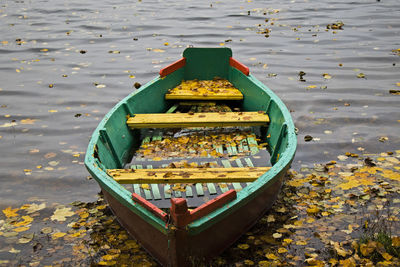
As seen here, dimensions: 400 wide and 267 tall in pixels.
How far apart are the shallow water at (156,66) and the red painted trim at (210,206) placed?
2410 mm

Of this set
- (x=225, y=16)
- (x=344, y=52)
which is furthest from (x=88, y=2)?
(x=344, y=52)

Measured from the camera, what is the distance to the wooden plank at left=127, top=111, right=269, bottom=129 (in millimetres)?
5742

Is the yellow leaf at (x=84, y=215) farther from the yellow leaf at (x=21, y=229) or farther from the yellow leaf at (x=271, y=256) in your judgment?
the yellow leaf at (x=271, y=256)

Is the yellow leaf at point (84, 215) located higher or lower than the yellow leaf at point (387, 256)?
lower

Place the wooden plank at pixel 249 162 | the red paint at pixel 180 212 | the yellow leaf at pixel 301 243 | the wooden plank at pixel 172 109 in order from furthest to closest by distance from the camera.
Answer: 1. the wooden plank at pixel 172 109
2. the wooden plank at pixel 249 162
3. the yellow leaf at pixel 301 243
4. the red paint at pixel 180 212

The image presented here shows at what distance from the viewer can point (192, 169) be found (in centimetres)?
457

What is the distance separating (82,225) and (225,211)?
1947 mm

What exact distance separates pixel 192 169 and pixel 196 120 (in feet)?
4.35

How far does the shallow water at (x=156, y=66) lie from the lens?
21.0ft

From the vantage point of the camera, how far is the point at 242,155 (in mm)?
5711

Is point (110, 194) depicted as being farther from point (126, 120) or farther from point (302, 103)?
point (302, 103)

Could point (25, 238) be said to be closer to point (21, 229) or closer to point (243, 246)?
point (21, 229)

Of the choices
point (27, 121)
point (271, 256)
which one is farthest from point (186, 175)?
point (27, 121)


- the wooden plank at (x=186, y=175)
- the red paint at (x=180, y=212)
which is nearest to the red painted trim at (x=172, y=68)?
the wooden plank at (x=186, y=175)
